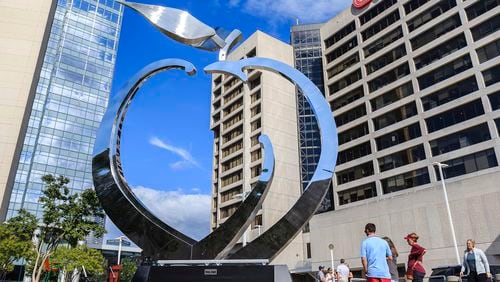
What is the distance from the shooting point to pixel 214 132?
206 feet

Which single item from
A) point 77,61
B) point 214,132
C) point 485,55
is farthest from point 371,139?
point 77,61

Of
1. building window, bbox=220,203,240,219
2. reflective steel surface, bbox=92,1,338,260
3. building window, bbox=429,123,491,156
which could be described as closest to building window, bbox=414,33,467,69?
building window, bbox=429,123,491,156

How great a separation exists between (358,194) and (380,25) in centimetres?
1968

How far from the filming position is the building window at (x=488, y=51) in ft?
108

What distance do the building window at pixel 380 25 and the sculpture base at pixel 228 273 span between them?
42729 millimetres

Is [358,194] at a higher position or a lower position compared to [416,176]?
lower

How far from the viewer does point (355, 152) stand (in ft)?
140

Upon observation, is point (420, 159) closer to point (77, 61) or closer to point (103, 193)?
point (103, 193)

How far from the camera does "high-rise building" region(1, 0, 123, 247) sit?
64500mm

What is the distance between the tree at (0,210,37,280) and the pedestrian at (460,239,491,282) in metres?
20.1

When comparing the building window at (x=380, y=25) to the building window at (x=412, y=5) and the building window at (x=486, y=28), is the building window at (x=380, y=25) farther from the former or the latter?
the building window at (x=486, y=28)

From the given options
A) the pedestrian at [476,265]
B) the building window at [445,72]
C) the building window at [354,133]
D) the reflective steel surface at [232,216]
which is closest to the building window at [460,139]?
the building window at [445,72]

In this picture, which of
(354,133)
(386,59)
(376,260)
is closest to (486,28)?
(386,59)

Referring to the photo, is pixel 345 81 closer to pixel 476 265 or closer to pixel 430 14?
pixel 430 14
